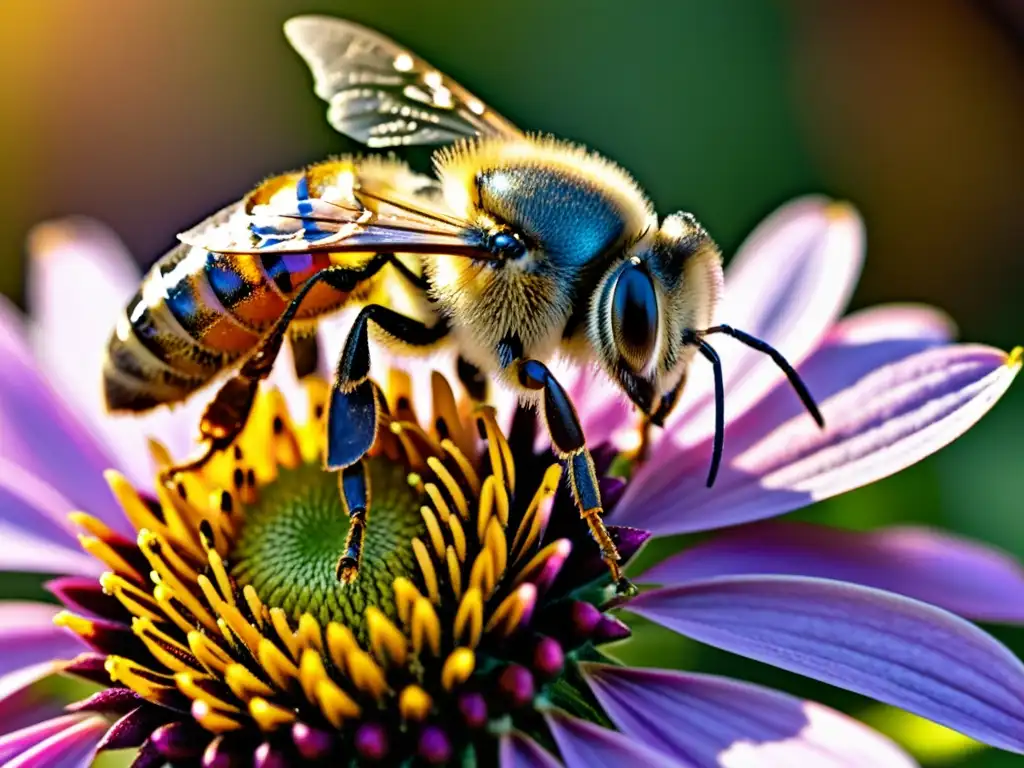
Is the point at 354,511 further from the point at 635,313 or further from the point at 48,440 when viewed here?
the point at 48,440

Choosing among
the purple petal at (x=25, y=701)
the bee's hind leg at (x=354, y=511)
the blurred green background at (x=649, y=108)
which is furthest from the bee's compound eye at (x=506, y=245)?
the blurred green background at (x=649, y=108)

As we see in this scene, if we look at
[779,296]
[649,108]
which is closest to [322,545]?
[779,296]

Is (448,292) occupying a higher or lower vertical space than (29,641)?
higher

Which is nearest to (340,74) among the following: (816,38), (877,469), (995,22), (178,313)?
(178,313)

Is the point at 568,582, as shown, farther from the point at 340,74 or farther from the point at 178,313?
the point at 340,74

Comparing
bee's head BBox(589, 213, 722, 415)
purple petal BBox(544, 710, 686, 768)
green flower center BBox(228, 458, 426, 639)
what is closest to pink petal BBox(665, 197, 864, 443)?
bee's head BBox(589, 213, 722, 415)

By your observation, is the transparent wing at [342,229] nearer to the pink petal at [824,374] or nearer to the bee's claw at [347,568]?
the bee's claw at [347,568]

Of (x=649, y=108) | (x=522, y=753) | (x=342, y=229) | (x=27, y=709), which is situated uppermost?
(x=342, y=229)
